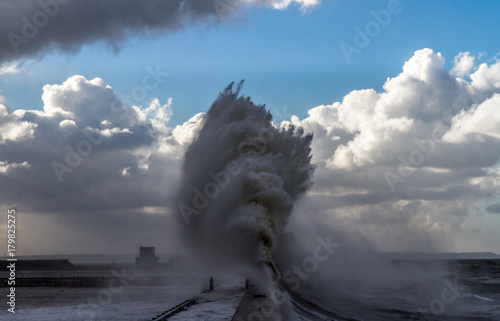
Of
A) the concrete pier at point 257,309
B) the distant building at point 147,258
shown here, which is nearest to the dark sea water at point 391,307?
the concrete pier at point 257,309

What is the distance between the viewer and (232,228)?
3519 centimetres

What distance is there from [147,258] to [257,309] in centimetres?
9313

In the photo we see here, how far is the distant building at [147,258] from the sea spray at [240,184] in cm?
6909

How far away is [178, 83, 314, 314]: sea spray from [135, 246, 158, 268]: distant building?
6909cm

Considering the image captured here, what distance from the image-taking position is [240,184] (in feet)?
118

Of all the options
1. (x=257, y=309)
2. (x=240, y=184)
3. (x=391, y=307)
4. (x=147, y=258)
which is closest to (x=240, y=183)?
(x=240, y=184)

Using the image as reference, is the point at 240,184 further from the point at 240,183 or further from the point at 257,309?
the point at 257,309

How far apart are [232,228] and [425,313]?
12.8 m

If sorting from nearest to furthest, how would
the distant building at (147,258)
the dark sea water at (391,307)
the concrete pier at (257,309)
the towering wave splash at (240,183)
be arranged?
the concrete pier at (257,309), the dark sea water at (391,307), the towering wave splash at (240,183), the distant building at (147,258)

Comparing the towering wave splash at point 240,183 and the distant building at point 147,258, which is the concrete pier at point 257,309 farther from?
the distant building at point 147,258

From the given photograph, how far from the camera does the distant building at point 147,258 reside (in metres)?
109

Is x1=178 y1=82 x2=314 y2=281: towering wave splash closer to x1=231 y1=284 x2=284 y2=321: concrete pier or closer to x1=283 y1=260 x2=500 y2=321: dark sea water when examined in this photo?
x1=283 y1=260 x2=500 y2=321: dark sea water

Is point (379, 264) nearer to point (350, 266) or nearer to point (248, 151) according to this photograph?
point (350, 266)

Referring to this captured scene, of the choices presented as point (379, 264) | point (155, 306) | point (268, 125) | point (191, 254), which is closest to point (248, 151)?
point (268, 125)
